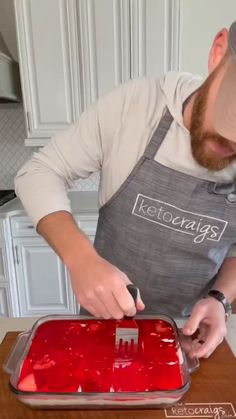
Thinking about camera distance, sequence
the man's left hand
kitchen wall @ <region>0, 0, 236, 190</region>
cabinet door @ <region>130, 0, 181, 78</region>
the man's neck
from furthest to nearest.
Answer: kitchen wall @ <region>0, 0, 236, 190</region>, cabinet door @ <region>130, 0, 181, 78</region>, the man's neck, the man's left hand

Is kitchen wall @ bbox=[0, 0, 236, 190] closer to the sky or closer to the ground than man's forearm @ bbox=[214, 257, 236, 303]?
closer to the sky

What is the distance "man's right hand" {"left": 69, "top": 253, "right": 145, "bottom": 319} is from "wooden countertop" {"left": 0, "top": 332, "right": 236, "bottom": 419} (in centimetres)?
12

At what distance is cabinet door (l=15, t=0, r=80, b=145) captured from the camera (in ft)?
5.18

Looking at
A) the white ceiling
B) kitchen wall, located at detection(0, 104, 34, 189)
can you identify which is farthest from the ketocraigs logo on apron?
the white ceiling

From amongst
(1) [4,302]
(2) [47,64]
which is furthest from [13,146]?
(1) [4,302]

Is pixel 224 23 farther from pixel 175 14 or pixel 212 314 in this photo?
pixel 212 314

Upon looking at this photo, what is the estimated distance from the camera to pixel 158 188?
685mm

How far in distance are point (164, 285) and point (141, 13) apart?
4.25 ft

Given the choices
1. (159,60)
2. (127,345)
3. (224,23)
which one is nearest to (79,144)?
(127,345)

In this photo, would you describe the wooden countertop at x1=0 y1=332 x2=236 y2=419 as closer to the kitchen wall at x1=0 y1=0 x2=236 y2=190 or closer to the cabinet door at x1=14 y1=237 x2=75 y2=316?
the cabinet door at x1=14 y1=237 x2=75 y2=316

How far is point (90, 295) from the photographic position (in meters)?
0.51

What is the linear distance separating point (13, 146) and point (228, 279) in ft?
5.18

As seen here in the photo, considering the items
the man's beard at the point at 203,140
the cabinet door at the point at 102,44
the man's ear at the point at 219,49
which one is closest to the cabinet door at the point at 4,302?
the cabinet door at the point at 102,44

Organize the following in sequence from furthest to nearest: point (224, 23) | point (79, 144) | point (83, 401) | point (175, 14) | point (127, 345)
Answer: point (224, 23) → point (175, 14) → point (79, 144) → point (127, 345) → point (83, 401)
